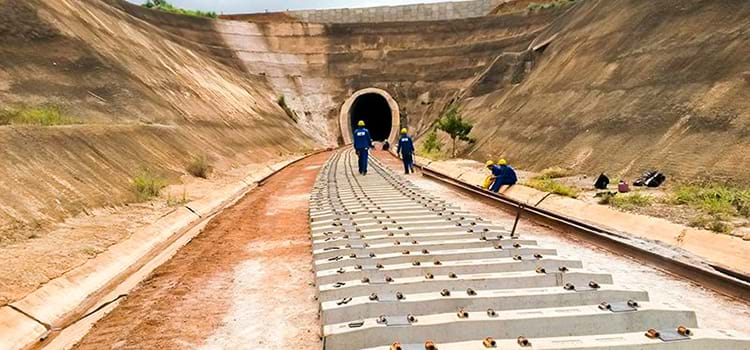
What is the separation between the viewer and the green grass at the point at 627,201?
379 inches

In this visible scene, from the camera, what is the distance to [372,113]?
5394 centimetres

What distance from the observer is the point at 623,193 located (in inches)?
439

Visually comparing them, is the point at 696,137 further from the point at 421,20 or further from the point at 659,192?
the point at 421,20

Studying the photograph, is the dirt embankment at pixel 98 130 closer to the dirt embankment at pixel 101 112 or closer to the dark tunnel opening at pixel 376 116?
the dirt embankment at pixel 101 112

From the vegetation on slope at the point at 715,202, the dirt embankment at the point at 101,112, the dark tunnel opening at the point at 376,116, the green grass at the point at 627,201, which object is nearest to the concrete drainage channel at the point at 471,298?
the vegetation on slope at the point at 715,202

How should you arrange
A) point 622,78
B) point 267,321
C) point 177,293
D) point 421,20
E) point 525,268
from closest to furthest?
point 267,321
point 525,268
point 177,293
point 622,78
point 421,20

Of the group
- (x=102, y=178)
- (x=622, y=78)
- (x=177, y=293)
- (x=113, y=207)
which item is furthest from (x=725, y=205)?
(x=102, y=178)

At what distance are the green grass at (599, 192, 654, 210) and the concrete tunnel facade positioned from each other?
32.0 metres

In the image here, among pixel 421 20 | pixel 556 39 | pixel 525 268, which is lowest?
pixel 525 268

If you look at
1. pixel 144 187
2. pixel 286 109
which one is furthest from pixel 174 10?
pixel 144 187

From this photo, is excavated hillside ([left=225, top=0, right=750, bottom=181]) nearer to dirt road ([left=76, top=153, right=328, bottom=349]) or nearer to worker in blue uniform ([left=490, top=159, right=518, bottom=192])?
worker in blue uniform ([left=490, top=159, right=518, bottom=192])

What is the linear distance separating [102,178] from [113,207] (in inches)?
49.5

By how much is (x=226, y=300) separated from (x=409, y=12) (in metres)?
50.7

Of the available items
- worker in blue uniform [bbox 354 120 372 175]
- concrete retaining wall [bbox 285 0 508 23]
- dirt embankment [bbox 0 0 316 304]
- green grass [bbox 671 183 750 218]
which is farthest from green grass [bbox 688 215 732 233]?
concrete retaining wall [bbox 285 0 508 23]
